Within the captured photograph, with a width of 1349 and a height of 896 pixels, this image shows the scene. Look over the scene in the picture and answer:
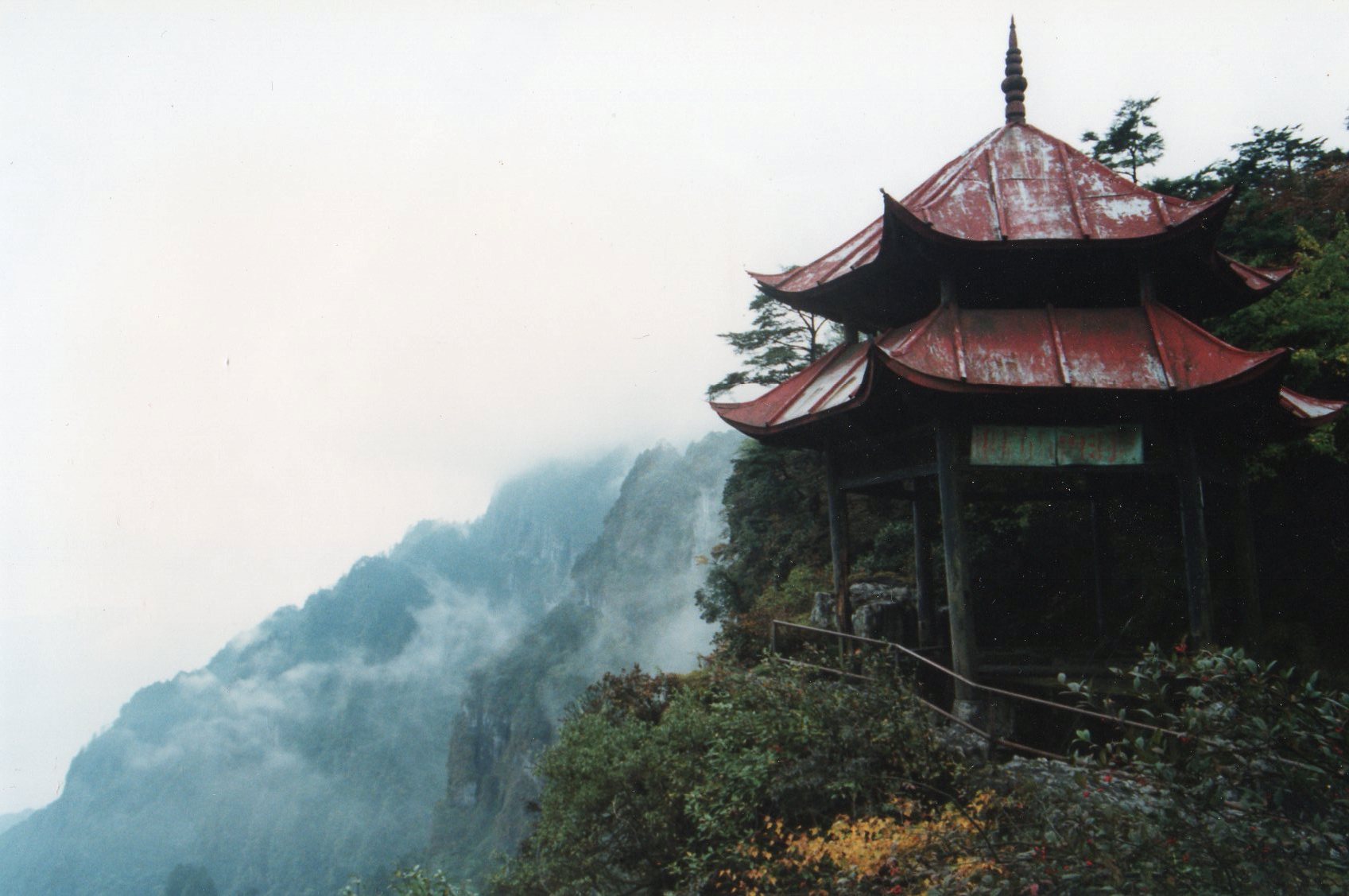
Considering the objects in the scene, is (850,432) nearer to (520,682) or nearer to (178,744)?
(520,682)

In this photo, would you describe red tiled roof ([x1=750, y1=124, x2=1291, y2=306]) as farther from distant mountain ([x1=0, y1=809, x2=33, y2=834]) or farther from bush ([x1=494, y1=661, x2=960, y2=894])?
distant mountain ([x1=0, y1=809, x2=33, y2=834])

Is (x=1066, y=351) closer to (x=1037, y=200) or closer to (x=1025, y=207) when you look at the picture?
(x=1025, y=207)

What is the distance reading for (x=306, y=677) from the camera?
113500 mm

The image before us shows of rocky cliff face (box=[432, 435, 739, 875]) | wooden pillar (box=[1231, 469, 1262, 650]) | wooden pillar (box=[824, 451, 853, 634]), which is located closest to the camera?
wooden pillar (box=[1231, 469, 1262, 650])

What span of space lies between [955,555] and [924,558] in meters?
3.53

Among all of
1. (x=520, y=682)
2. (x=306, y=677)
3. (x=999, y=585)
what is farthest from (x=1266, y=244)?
(x=306, y=677)

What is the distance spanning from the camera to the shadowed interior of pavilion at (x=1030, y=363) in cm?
832

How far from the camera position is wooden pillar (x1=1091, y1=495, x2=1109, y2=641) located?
1272 centimetres

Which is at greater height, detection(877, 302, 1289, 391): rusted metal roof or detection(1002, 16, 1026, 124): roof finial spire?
detection(1002, 16, 1026, 124): roof finial spire

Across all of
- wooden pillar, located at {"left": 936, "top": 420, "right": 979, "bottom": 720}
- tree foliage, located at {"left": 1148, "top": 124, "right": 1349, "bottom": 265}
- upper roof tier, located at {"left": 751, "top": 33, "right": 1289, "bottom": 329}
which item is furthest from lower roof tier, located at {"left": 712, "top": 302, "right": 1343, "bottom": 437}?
tree foliage, located at {"left": 1148, "top": 124, "right": 1349, "bottom": 265}

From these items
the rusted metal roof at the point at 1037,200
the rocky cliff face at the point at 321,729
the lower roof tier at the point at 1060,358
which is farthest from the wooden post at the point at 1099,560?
the rocky cliff face at the point at 321,729

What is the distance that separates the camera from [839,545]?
10.4 meters

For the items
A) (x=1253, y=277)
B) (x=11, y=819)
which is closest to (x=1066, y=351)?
(x=1253, y=277)

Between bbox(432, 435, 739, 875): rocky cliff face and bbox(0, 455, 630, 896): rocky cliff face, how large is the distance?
3754mm
